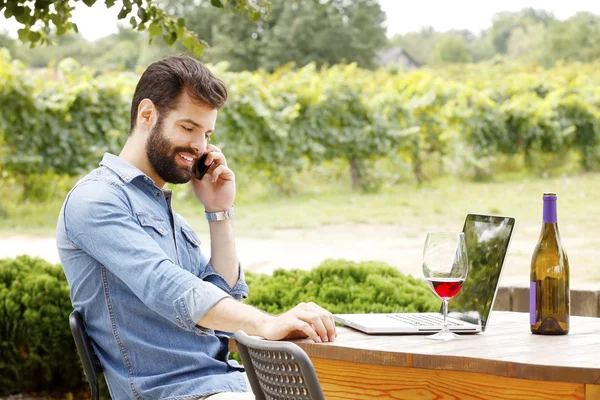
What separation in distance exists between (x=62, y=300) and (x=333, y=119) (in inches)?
365

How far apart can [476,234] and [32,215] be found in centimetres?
1057

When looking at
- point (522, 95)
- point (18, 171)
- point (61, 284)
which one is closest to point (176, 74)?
point (61, 284)

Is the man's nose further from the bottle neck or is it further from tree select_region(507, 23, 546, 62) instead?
tree select_region(507, 23, 546, 62)

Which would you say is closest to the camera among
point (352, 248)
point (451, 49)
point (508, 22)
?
point (352, 248)

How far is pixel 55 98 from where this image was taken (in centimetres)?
1078

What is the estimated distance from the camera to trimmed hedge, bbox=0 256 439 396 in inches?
143

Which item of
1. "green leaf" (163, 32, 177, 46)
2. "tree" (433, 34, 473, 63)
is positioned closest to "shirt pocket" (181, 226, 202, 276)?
"green leaf" (163, 32, 177, 46)

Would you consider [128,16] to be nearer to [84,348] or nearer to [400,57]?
[84,348]

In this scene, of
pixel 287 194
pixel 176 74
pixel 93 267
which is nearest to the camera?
pixel 93 267

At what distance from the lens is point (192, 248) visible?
255 centimetres

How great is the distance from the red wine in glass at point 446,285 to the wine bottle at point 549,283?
21 centimetres

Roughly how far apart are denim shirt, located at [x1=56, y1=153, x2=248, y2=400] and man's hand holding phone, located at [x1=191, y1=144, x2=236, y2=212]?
267 millimetres

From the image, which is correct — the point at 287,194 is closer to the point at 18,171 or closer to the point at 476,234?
the point at 18,171

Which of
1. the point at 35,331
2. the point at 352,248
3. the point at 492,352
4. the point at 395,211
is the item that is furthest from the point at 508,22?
the point at 492,352
